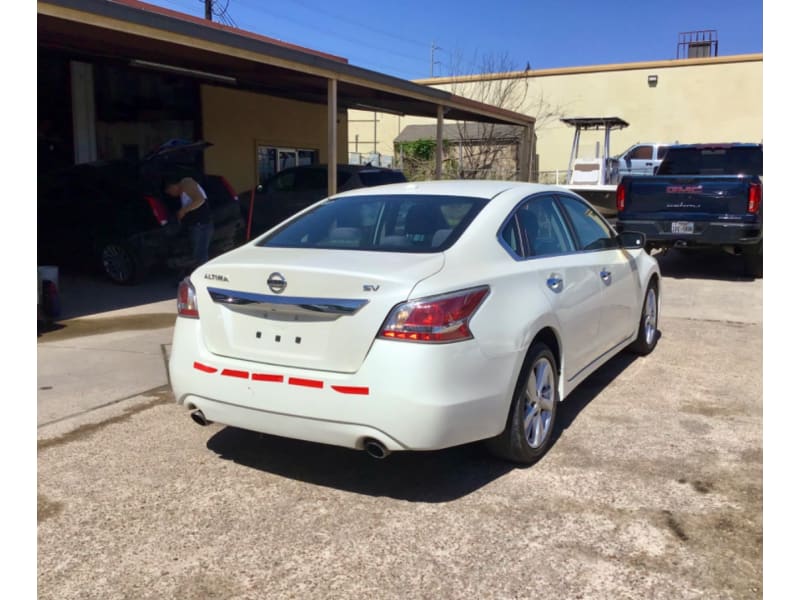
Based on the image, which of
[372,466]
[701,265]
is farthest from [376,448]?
[701,265]

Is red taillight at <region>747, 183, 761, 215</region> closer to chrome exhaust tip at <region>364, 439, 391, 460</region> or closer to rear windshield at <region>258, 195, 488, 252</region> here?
rear windshield at <region>258, 195, 488, 252</region>

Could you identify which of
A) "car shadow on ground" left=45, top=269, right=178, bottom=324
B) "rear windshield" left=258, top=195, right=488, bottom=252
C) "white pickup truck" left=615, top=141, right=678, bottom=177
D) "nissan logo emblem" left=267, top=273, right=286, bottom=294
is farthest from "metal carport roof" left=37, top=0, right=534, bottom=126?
"white pickup truck" left=615, top=141, right=678, bottom=177

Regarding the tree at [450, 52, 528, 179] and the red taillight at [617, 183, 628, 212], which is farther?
the tree at [450, 52, 528, 179]

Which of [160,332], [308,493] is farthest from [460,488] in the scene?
[160,332]

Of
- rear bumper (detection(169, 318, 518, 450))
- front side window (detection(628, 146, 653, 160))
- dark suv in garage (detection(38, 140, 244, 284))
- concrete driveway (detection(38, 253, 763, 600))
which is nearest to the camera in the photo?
concrete driveway (detection(38, 253, 763, 600))

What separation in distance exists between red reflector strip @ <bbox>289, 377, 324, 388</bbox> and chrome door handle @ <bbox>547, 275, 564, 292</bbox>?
156cm

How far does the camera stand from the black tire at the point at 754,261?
11.6m

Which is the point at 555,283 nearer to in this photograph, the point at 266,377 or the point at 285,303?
the point at 285,303

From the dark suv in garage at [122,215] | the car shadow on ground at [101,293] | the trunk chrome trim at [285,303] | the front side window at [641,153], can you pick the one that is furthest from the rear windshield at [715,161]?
the front side window at [641,153]

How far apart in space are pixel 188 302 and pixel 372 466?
54.3 inches

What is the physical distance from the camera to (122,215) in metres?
10.5

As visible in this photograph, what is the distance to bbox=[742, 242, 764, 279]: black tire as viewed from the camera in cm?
1161

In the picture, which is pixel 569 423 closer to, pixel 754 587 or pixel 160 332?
pixel 754 587

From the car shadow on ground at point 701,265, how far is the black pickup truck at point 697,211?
0.46 m
